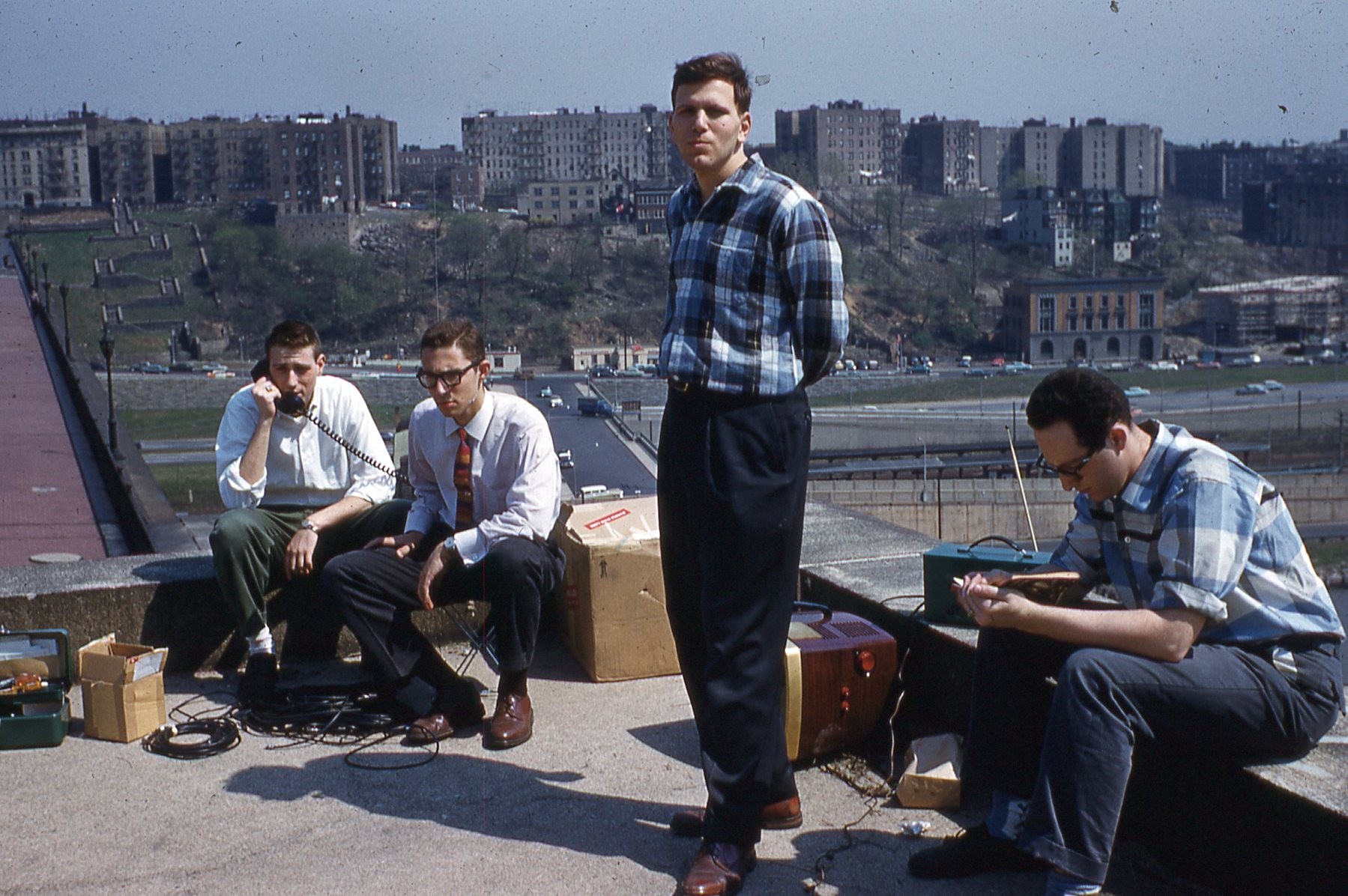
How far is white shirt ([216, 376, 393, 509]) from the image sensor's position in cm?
329

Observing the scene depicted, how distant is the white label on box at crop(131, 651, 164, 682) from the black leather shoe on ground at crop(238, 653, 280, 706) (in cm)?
21

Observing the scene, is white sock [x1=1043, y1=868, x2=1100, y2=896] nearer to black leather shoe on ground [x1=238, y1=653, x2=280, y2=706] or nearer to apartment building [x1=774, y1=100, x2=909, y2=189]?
black leather shoe on ground [x1=238, y1=653, x2=280, y2=706]

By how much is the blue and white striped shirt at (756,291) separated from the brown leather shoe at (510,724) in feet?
3.33

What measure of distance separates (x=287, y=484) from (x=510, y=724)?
913 mm

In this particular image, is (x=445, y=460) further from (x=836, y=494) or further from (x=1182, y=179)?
(x=1182, y=179)

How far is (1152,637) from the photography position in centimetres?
194

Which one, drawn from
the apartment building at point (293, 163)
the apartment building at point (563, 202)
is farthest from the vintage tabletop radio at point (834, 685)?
the apartment building at point (293, 163)

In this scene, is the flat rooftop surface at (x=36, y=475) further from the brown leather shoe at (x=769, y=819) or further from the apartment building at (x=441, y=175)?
the apartment building at (x=441, y=175)

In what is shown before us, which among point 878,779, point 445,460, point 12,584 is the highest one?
point 445,460

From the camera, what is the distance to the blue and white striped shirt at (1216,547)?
1928mm

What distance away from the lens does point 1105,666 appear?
193 centimetres

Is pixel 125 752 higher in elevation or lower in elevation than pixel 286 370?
lower

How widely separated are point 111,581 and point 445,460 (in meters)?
0.96

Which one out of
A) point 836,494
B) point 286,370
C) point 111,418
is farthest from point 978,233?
point 286,370
